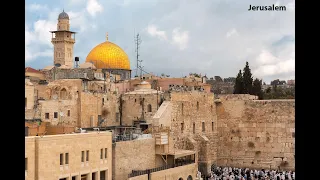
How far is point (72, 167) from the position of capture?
11664 mm

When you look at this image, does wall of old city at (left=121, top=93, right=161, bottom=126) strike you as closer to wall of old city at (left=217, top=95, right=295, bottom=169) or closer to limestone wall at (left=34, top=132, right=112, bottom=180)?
wall of old city at (left=217, top=95, right=295, bottom=169)

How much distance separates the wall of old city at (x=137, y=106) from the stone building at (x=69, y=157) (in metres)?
5.08

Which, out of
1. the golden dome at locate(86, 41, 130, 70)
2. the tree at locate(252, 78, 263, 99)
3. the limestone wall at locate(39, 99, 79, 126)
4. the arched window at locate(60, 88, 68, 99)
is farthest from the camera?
the golden dome at locate(86, 41, 130, 70)

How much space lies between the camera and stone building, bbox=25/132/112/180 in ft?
35.1

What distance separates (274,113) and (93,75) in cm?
797

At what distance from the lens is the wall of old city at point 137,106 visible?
18.1 metres

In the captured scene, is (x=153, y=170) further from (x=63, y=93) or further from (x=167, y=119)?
(x=63, y=93)

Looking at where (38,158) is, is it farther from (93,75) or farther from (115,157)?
(93,75)

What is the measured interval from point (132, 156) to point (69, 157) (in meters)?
2.90

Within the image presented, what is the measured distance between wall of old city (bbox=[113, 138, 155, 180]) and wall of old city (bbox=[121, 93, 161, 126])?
2.96 m

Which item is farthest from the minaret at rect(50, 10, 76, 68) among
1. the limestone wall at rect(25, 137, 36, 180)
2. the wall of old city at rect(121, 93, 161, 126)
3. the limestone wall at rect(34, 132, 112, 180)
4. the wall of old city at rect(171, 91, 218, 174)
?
the limestone wall at rect(25, 137, 36, 180)

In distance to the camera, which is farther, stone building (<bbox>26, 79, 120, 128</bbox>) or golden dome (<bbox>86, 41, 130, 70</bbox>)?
golden dome (<bbox>86, 41, 130, 70</bbox>)
